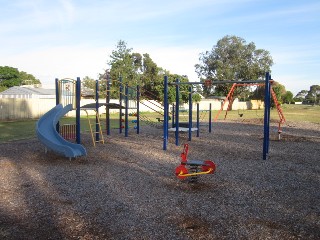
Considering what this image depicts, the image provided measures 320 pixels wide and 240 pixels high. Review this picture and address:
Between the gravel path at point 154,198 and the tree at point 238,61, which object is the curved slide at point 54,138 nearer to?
the gravel path at point 154,198

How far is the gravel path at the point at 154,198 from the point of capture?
14.1ft

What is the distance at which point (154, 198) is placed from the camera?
5672 mm

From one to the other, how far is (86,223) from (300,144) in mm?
10764

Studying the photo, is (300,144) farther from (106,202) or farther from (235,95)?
(235,95)

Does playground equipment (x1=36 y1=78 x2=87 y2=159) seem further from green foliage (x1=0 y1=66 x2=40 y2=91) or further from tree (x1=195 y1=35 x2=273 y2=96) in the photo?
green foliage (x1=0 y1=66 x2=40 y2=91)

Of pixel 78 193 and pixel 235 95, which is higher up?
pixel 235 95

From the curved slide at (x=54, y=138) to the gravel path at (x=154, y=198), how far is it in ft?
0.99

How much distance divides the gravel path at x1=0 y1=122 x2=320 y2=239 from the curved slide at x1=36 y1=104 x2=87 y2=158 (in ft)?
0.99

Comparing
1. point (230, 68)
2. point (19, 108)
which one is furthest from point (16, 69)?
point (19, 108)

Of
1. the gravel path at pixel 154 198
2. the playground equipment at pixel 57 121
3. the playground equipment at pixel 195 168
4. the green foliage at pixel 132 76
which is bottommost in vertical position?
the gravel path at pixel 154 198

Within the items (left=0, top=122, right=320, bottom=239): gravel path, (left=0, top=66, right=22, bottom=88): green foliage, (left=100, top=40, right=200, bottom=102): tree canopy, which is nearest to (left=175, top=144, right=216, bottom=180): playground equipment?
(left=0, top=122, right=320, bottom=239): gravel path

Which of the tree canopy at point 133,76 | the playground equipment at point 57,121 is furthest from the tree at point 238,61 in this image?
the playground equipment at point 57,121

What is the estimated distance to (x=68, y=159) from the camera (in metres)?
9.34

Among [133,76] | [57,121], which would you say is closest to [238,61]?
[133,76]
